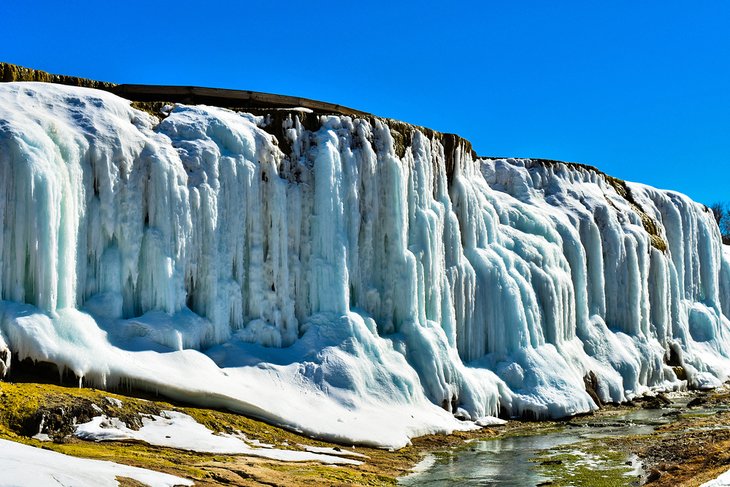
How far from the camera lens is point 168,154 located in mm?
24062

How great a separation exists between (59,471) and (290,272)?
13.6m

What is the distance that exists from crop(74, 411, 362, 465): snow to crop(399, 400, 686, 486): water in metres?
2.25

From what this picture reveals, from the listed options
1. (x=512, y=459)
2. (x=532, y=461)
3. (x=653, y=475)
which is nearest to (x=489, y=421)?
(x=512, y=459)

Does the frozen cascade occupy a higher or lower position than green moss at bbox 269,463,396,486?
higher

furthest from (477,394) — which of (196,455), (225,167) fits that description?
(196,455)

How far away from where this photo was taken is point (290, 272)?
26.3 m

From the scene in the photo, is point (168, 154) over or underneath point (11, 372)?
over

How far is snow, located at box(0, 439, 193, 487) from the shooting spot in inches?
493

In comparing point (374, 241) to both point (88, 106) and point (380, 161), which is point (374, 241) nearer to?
point (380, 161)

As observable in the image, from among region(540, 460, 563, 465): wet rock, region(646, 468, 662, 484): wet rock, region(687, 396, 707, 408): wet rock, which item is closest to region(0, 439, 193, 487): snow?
region(540, 460, 563, 465): wet rock

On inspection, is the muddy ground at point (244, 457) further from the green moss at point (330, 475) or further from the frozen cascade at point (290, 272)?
the frozen cascade at point (290, 272)

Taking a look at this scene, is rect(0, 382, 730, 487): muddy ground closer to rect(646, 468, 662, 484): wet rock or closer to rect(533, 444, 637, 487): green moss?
rect(646, 468, 662, 484): wet rock

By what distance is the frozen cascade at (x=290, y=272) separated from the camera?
68.4 ft

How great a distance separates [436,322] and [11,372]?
14018 mm
